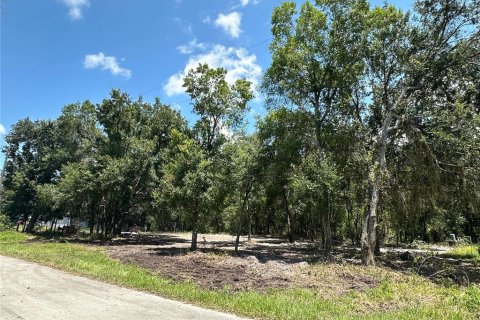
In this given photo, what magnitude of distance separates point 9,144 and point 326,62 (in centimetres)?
5128

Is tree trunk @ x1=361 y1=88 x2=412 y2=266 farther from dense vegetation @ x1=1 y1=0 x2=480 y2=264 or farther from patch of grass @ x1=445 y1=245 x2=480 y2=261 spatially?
patch of grass @ x1=445 y1=245 x2=480 y2=261

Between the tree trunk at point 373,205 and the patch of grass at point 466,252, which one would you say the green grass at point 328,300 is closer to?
the tree trunk at point 373,205

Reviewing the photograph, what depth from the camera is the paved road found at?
764 centimetres

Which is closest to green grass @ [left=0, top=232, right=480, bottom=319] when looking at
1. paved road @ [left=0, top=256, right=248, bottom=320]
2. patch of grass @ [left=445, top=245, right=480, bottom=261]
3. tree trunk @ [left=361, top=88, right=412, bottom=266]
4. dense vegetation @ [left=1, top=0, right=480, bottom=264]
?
paved road @ [left=0, top=256, right=248, bottom=320]

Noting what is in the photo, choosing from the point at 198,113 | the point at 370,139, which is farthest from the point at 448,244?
the point at 198,113

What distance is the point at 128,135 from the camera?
33.5m

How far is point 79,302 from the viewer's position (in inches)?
342

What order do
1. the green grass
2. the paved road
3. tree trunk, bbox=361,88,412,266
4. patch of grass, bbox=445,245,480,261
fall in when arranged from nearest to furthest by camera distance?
the paved road < the green grass < tree trunk, bbox=361,88,412,266 < patch of grass, bbox=445,245,480,261

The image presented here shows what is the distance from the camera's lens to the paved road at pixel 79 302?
7.64 m

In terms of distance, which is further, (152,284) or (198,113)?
(198,113)

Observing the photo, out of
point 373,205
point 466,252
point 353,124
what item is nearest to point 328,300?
point 373,205

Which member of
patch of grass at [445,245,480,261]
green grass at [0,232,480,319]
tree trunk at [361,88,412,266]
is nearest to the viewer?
green grass at [0,232,480,319]

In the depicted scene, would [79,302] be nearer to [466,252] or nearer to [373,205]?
[373,205]

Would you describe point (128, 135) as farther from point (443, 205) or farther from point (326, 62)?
point (443, 205)
